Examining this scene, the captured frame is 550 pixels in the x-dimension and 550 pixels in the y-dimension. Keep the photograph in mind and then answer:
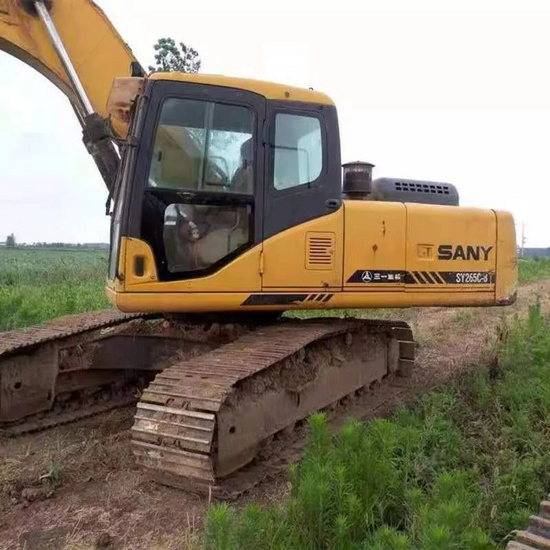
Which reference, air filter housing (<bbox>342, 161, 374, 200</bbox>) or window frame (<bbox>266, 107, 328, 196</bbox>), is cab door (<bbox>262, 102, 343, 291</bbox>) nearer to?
window frame (<bbox>266, 107, 328, 196</bbox>)

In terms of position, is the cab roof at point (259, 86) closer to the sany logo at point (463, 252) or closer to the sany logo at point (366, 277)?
the sany logo at point (366, 277)

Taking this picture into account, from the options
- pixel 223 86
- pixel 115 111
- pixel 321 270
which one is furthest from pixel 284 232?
pixel 115 111

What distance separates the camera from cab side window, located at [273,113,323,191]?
5.14 metres

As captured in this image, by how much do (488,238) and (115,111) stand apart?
371 cm

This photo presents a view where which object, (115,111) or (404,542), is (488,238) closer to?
(115,111)

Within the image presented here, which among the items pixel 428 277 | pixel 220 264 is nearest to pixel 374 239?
pixel 428 277

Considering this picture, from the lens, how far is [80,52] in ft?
18.7

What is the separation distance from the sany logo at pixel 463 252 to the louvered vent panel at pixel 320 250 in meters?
Result: 1.25

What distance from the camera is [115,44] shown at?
5.80m

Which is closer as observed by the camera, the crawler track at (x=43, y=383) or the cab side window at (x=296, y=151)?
the cab side window at (x=296, y=151)

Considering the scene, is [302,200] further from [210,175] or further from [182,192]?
[182,192]

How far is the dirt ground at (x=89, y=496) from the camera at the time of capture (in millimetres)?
3648

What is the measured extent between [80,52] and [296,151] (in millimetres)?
2154

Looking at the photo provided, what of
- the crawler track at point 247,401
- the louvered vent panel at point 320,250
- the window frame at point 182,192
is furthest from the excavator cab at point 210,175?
the crawler track at point 247,401
